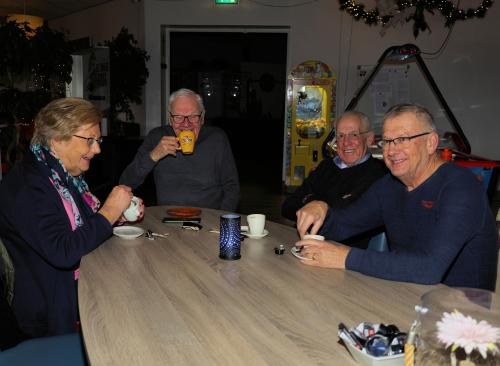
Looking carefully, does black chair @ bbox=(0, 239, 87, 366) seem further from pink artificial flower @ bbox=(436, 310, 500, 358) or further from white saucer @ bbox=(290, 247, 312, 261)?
pink artificial flower @ bbox=(436, 310, 500, 358)

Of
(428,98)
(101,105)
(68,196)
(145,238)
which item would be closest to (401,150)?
(145,238)

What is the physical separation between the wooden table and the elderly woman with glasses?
0.37 feet

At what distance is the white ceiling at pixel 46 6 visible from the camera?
9.27m

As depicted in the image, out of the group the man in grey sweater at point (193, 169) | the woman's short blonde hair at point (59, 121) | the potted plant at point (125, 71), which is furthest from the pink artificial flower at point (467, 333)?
the potted plant at point (125, 71)

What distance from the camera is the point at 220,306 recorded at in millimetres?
1468

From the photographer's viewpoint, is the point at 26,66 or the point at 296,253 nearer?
the point at 296,253

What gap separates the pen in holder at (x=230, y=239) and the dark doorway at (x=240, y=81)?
→ 10642 millimetres

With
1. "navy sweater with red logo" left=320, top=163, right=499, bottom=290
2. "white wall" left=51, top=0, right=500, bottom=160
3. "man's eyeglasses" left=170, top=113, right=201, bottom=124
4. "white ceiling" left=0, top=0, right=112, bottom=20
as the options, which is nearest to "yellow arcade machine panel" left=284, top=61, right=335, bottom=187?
"white wall" left=51, top=0, right=500, bottom=160

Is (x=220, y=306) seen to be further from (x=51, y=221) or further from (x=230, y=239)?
(x=51, y=221)

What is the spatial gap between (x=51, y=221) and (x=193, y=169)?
1.44 meters

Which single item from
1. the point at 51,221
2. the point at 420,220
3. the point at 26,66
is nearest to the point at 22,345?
the point at 51,221

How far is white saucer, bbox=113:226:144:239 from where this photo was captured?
85.0 inches

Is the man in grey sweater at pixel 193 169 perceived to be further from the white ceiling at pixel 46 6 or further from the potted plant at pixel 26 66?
the white ceiling at pixel 46 6

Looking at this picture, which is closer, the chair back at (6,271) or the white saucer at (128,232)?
the chair back at (6,271)
